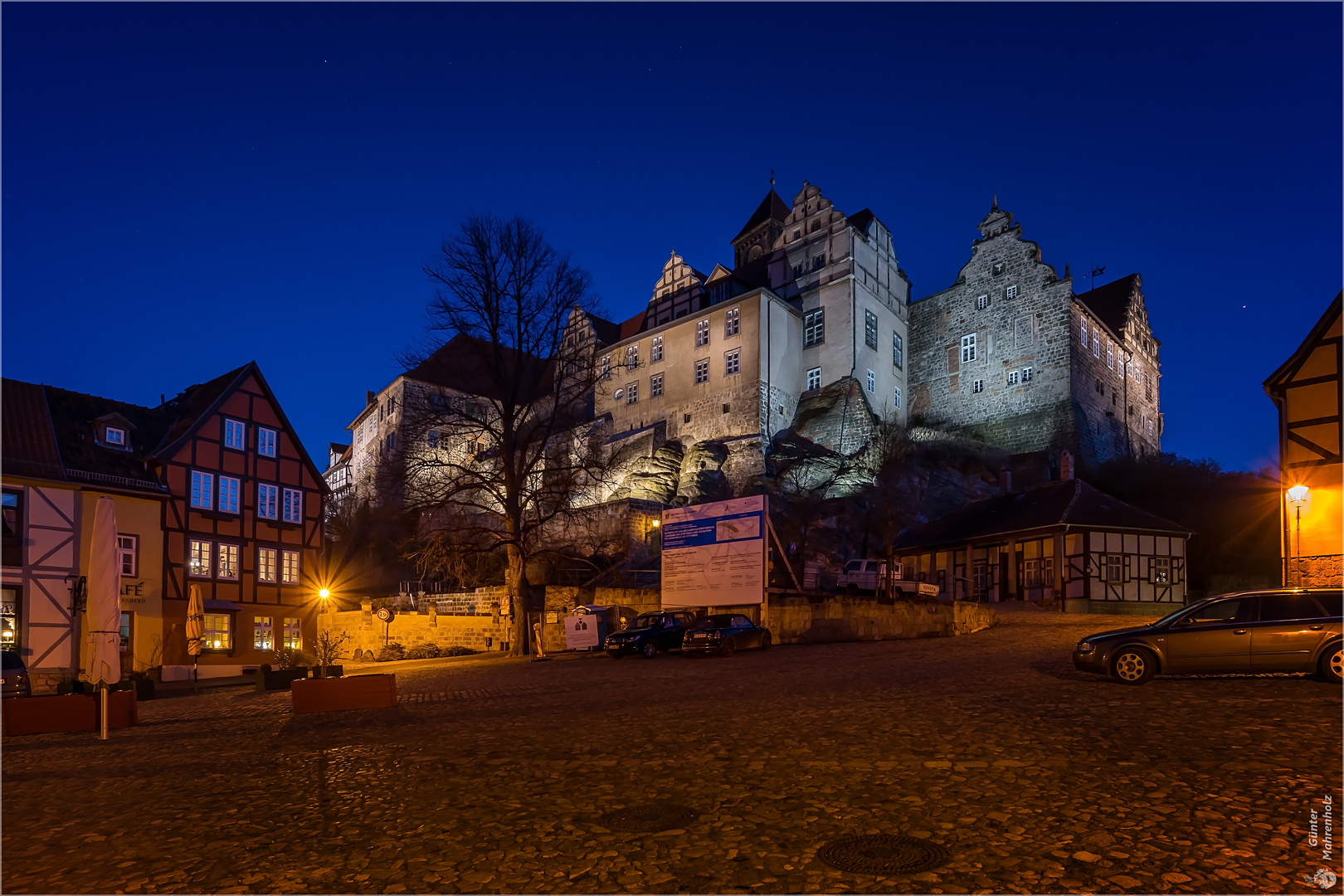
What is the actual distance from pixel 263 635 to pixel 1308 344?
33516 mm

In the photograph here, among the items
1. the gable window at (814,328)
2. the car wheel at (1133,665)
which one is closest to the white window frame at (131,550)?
the car wheel at (1133,665)

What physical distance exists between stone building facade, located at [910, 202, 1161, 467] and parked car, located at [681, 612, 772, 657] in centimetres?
4457

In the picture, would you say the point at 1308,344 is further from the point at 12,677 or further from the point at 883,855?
the point at 12,677

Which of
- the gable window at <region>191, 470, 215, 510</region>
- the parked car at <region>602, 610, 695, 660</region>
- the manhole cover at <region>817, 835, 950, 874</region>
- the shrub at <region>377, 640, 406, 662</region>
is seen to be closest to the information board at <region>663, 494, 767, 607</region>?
the parked car at <region>602, 610, 695, 660</region>

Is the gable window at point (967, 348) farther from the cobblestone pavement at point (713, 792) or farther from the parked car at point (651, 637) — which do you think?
the cobblestone pavement at point (713, 792)

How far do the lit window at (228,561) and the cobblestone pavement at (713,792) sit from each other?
64.7 feet

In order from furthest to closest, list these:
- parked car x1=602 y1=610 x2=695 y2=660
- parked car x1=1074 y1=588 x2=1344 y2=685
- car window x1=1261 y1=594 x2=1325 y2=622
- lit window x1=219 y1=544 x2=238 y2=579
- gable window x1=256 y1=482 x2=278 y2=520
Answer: gable window x1=256 y1=482 x2=278 y2=520 → lit window x1=219 y1=544 x2=238 y2=579 → parked car x1=602 y1=610 x2=695 y2=660 → car window x1=1261 y1=594 x2=1325 y2=622 → parked car x1=1074 y1=588 x2=1344 y2=685

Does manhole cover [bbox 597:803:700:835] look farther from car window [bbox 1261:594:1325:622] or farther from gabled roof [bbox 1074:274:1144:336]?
gabled roof [bbox 1074:274:1144:336]

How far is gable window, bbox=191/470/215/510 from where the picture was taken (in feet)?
101

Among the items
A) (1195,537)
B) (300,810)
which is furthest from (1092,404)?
(300,810)

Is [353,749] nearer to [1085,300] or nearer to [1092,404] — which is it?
[1092,404]

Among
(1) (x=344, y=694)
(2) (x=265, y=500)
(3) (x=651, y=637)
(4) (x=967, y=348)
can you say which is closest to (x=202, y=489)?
(2) (x=265, y=500)

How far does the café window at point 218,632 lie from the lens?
30.4 meters

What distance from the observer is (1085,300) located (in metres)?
75.8
